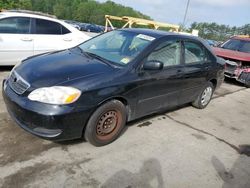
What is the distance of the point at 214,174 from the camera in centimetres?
351

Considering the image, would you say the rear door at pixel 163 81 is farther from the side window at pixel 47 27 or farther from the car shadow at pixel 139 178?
the side window at pixel 47 27

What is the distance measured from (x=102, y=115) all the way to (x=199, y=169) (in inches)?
59.1

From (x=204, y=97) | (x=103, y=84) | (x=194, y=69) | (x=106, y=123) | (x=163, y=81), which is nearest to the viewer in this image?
(x=103, y=84)

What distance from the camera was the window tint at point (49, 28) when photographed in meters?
6.92

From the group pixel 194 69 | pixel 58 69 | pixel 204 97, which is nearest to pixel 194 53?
pixel 194 69

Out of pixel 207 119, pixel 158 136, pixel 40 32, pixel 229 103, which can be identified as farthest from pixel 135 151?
pixel 40 32

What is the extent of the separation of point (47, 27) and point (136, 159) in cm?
495

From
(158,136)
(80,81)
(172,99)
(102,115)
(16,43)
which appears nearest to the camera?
(80,81)

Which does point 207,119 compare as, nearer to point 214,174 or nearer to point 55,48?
point 214,174

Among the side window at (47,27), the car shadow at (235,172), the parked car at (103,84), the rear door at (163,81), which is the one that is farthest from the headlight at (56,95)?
the side window at (47,27)

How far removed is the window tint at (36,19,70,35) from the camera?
6.92 m

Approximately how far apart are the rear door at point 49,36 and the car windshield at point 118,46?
256cm

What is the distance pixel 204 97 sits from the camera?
5.97m

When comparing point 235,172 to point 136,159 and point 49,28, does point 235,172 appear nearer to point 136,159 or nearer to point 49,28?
point 136,159
